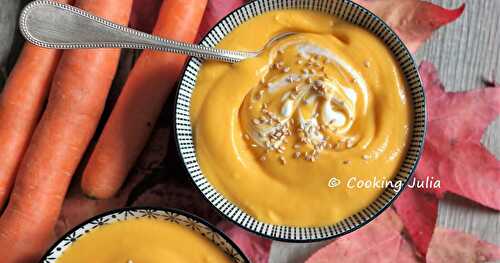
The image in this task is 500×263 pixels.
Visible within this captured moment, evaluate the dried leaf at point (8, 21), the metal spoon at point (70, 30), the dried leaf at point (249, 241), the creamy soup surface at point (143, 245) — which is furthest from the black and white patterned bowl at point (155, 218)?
the dried leaf at point (8, 21)

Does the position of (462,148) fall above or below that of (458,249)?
above

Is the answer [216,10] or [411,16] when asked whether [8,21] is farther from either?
[411,16]

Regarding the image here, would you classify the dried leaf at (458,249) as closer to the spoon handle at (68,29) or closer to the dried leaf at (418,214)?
the dried leaf at (418,214)

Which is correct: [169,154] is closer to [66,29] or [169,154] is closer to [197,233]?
[197,233]

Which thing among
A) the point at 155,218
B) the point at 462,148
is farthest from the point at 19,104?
the point at 462,148

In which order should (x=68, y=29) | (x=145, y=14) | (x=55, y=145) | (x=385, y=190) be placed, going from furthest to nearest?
(x=145, y=14)
(x=55, y=145)
(x=385, y=190)
(x=68, y=29)

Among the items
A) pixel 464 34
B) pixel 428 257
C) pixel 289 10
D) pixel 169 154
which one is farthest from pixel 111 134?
pixel 464 34

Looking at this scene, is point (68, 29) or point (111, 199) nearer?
point (68, 29)
